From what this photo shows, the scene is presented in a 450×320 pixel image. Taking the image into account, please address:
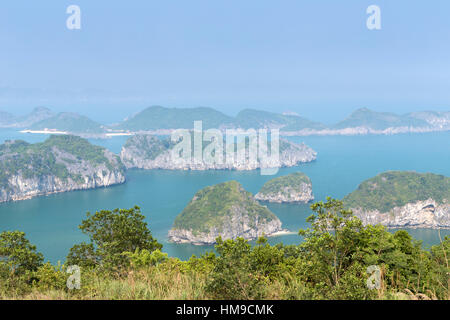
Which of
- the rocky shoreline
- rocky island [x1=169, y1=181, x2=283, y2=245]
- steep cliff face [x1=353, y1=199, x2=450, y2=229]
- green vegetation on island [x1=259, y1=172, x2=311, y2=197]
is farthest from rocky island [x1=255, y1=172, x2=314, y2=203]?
the rocky shoreline

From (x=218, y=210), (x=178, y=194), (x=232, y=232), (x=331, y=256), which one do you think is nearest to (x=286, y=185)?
(x=218, y=210)

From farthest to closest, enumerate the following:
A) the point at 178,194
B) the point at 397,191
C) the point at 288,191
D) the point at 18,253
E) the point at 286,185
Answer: the point at 178,194 → the point at 286,185 → the point at 288,191 → the point at 397,191 → the point at 18,253

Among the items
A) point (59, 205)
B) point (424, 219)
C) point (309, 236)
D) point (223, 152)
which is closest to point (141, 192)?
point (59, 205)

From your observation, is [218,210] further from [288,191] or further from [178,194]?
[178,194]

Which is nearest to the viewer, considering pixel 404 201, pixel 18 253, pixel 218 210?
pixel 18 253

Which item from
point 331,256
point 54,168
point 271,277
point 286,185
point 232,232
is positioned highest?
point 331,256

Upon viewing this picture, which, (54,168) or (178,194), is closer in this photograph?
(178,194)

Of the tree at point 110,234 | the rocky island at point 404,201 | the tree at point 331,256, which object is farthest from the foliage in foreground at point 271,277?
the rocky island at point 404,201
